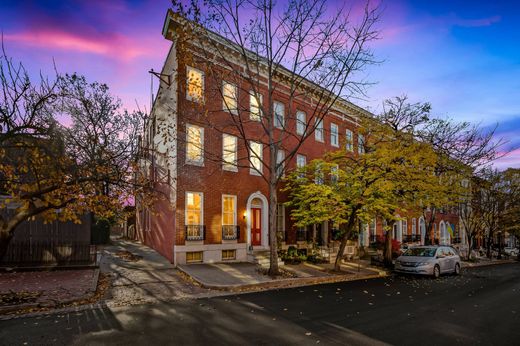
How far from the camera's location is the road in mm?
6270

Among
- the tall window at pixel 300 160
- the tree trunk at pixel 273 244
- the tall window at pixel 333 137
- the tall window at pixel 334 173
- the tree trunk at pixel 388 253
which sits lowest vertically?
the tree trunk at pixel 388 253

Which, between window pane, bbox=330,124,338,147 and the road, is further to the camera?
window pane, bbox=330,124,338,147

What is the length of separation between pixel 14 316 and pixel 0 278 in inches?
215

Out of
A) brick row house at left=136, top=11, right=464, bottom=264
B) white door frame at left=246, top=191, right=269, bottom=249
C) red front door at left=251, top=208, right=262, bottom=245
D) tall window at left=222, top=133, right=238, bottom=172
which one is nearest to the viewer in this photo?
brick row house at left=136, top=11, right=464, bottom=264

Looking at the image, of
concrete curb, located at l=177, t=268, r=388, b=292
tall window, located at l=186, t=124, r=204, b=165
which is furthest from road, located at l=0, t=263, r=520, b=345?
tall window, located at l=186, t=124, r=204, b=165

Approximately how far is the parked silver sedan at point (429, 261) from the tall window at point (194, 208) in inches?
447

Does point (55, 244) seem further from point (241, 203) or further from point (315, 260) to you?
point (315, 260)

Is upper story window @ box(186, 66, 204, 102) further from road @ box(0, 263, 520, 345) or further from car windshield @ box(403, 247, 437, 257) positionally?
car windshield @ box(403, 247, 437, 257)

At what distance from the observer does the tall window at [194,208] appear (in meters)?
16.6

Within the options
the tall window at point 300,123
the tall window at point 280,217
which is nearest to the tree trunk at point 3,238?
the tall window at point 280,217

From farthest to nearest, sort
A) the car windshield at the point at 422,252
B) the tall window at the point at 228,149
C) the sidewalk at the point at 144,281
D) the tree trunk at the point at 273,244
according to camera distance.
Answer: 1. the tall window at the point at 228,149
2. the car windshield at the point at 422,252
3. the tree trunk at the point at 273,244
4. the sidewalk at the point at 144,281

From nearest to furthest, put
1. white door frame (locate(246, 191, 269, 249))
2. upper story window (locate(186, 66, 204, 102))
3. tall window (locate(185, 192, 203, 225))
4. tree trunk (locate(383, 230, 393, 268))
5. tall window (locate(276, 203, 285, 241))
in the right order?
tall window (locate(185, 192, 203, 225))
upper story window (locate(186, 66, 204, 102))
white door frame (locate(246, 191, 269, 249))
tree trunk (locate(383, 230, 393, 268))
tall window (locate(276, 203, 285, 241))

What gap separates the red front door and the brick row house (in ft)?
0.20

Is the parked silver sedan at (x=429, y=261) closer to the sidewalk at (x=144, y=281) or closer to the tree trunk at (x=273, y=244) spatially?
the tree trunk at (x=273, y=244)
